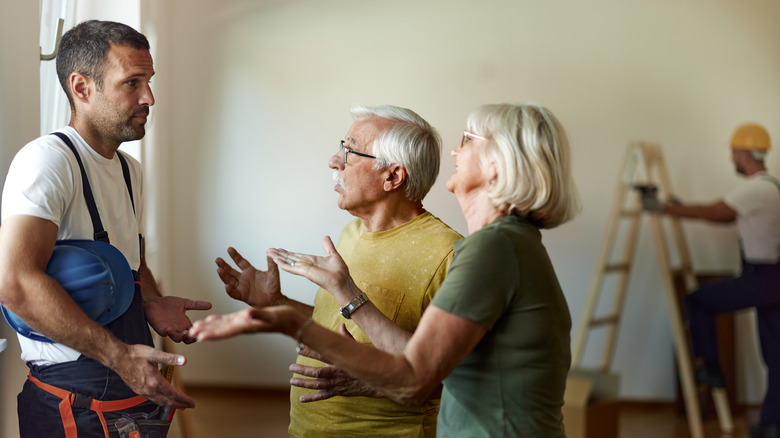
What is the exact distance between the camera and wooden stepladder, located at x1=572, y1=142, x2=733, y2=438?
4.84 meters

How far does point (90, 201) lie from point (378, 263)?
865 mm

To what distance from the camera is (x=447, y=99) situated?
213 inches

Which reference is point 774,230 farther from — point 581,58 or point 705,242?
point 581,58

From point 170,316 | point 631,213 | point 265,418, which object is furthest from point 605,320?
point 170,316

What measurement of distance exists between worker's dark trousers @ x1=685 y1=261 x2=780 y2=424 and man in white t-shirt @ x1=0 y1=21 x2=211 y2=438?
4192mm

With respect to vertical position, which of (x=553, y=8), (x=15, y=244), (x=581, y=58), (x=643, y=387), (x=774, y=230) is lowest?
(x=643, y=387)

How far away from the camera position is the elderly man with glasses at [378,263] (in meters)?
2.11

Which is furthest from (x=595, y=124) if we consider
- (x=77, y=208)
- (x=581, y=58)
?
(x=77, y=208)

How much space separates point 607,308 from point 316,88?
2872mm

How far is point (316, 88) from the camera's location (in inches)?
214

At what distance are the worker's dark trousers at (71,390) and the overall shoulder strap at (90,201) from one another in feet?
0.77

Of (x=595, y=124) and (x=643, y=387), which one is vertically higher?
(x=595, y=124)

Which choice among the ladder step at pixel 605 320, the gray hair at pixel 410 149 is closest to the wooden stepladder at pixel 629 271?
the ladder step at pixel 605 320

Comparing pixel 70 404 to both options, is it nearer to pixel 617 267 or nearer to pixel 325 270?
pixel 325 270
